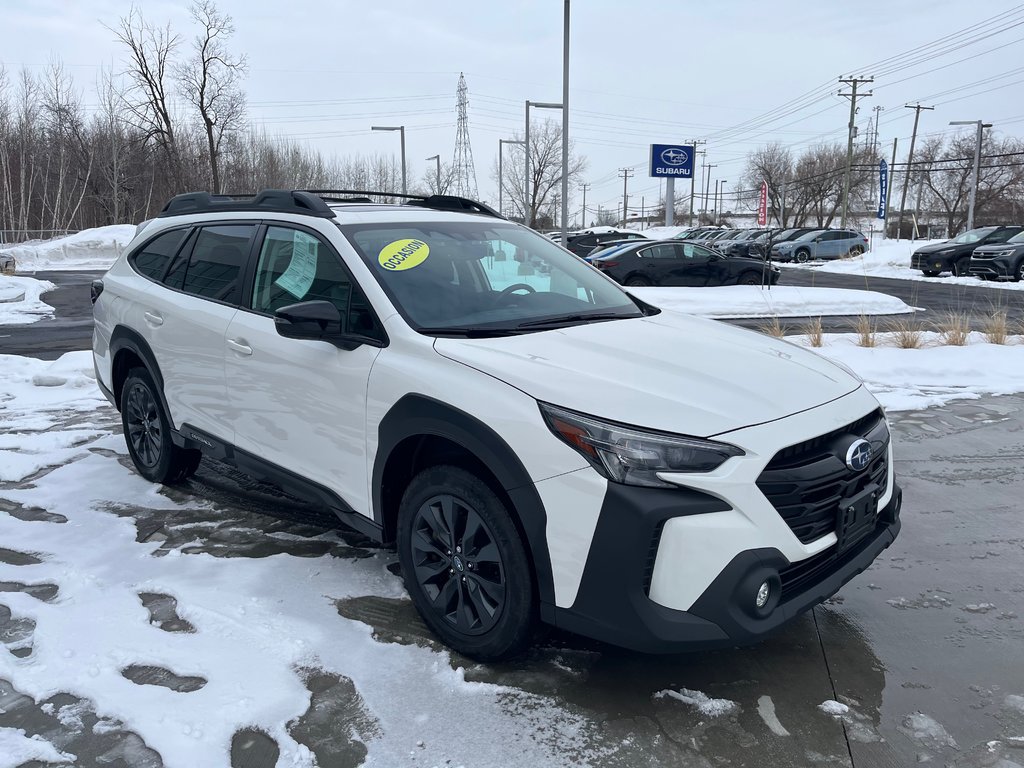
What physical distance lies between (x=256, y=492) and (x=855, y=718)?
370 cm

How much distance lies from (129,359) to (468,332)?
10.0ft

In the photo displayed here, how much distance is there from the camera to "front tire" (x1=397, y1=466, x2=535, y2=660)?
279 cm

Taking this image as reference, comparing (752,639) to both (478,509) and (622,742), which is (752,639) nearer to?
(622,742)

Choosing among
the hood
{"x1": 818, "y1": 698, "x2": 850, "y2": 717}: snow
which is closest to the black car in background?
the hood

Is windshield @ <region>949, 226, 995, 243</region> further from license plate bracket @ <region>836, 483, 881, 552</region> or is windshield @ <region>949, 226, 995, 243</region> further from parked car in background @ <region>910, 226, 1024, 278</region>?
license plate bracket @ <region>836, 483, 881, 552</region>

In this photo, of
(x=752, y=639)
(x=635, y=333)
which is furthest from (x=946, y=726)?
(x=635, y=333)

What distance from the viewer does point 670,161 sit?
127 ft

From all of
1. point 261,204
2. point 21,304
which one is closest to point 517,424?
point 261,204

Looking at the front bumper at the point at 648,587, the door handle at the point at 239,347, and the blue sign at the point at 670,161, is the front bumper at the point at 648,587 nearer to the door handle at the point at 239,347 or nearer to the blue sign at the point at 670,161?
the door handle at the point at 239,347

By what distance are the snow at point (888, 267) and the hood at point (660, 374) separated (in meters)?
23.5

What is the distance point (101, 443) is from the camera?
238 inches

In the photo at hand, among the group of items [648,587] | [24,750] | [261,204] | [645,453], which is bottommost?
[24,750]

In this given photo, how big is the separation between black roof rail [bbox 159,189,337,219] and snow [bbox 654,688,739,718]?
2595 mm

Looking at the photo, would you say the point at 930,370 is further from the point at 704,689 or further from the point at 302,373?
the point at 302,373
